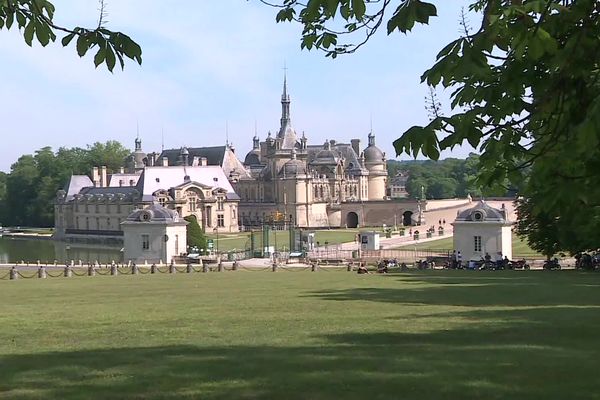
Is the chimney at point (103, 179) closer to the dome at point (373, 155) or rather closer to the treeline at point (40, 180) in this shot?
the treeline at point (40, 180)

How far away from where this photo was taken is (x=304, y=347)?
9.27m

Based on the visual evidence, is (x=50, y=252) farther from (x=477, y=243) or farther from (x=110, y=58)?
(x=110, y=58)

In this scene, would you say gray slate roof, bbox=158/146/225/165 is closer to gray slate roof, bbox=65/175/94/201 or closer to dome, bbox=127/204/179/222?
gray slate roof, bbox=65/175/94/201

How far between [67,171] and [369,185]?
35.1m

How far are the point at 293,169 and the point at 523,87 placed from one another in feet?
266

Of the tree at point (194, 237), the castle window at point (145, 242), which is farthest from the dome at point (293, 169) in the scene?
the castle window at point (145, 242)

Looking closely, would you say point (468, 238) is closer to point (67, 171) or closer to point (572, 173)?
point (572, 173)

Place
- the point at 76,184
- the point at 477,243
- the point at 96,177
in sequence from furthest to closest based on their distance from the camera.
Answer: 1. the point at 96,177
2. the point at 76,184
3. the point at 477,243

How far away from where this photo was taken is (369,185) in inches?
3974

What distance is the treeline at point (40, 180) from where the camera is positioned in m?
95.0

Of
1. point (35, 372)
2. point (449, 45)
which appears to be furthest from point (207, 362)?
point (449, 45)

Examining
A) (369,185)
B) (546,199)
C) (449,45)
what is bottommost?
(546,199)

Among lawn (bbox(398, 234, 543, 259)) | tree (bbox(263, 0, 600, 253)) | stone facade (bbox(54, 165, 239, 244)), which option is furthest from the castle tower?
tree (bbox(263, 0, 600, 253))

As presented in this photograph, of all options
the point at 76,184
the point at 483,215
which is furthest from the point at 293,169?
the point at 483,215
